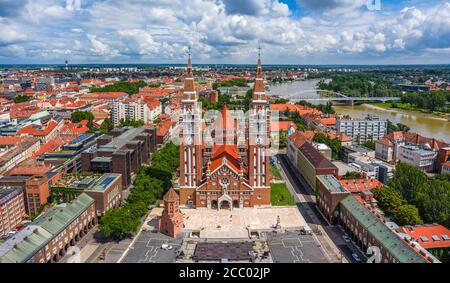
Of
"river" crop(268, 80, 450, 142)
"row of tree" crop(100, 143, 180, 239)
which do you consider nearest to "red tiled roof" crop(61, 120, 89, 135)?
"row of tree" crop(100, 143, 180, 239)

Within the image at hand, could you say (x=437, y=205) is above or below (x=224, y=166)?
below

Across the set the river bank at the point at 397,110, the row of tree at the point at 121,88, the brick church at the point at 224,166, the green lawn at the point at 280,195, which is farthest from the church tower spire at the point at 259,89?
the row of tree at the point at 121,88

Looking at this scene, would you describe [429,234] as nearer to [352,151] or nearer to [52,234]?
[352,151]

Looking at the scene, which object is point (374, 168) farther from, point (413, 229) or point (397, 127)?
point (397, 127)

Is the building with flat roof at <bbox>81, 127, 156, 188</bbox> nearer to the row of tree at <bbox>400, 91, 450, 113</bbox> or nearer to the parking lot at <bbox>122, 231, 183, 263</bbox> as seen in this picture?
the parking lot at <bbox>122, 231, 183, 263</bbox>

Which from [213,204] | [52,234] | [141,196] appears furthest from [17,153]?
[213,204]

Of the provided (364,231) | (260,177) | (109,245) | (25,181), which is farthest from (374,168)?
(25,181)
